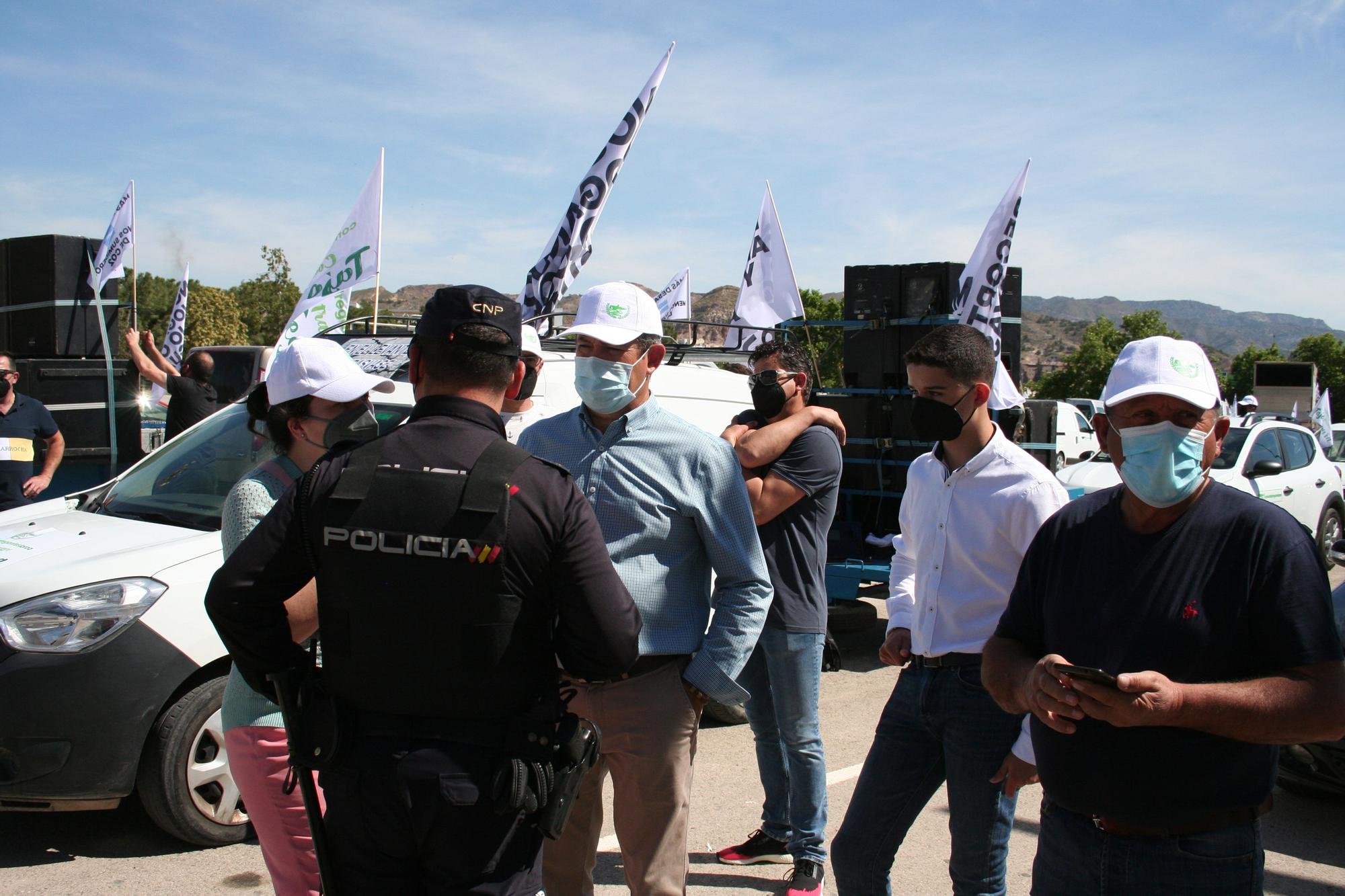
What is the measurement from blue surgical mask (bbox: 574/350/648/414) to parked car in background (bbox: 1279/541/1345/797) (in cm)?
364

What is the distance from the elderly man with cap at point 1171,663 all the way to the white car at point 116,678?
10.9 ft

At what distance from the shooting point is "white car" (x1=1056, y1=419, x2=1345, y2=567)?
1123 centimetres

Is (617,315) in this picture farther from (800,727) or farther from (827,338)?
(827,338)

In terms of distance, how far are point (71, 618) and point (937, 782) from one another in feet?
10.7

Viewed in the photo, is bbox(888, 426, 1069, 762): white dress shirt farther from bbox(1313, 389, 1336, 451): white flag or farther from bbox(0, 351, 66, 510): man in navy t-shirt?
bbox(1313, 389, 1336, 451): white flag

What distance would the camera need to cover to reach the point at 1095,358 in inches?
2110

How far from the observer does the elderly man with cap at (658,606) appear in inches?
121

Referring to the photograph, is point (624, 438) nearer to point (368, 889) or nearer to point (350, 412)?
point (350, 412)

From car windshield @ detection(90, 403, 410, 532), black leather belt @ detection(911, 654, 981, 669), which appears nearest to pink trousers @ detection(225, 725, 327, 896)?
black leather belt @ detection(911, 654, 981, 669)

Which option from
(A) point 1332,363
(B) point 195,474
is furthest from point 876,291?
(A) point 1332,363

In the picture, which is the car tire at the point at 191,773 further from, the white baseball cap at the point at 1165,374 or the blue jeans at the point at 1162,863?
the white baseball cap at the point at 1165,374

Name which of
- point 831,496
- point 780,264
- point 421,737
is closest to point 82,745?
point 421,737

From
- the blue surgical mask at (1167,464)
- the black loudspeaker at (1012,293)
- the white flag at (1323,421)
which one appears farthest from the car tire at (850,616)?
the white flag at (1323,421)

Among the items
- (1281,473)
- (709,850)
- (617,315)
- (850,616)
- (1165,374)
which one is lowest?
(709,850)
